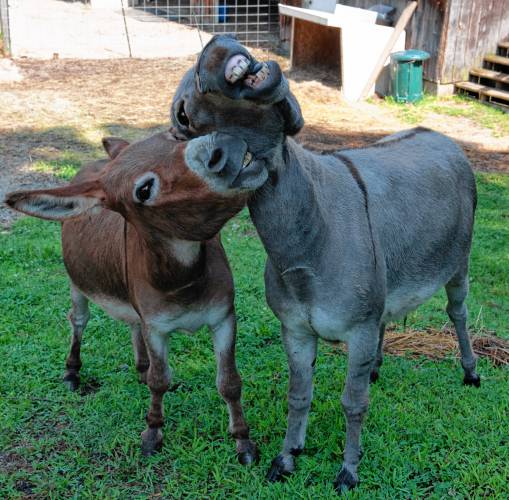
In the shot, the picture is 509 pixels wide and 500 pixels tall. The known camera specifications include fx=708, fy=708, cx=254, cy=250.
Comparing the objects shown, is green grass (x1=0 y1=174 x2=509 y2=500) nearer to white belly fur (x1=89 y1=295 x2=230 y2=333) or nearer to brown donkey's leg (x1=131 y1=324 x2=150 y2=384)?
brown donkey's leg (x1=131 y1=324 x2=150 y2=384)

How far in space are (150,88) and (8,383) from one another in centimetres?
850

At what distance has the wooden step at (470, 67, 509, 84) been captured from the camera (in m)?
10.7

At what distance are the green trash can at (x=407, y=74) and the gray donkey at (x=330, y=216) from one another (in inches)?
290

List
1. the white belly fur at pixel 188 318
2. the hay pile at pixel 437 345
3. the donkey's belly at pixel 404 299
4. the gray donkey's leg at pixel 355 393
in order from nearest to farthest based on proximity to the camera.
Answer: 1. the gray donkey's leg at pixel 355 393
2. the white belly fur at pixel 188 318
3. the donkey's belly at pixel 404 299
4. the hay pile at pixel 437 345

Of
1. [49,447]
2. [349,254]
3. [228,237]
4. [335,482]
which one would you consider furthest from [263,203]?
[228,237]

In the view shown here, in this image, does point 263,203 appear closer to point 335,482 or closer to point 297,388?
point 297,388

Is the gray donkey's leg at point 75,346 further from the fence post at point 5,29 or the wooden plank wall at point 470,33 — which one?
the fence post at point 5,29

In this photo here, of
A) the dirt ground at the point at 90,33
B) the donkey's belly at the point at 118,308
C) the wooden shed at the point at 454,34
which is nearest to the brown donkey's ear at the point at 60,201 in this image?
the donkey's belly at the point at 118,308

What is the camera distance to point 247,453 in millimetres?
3566

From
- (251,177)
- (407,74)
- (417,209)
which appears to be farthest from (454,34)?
(251,177)

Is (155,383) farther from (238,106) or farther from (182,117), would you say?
(238,106)

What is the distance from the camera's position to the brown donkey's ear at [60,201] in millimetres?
2613

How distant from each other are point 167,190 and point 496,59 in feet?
32.6

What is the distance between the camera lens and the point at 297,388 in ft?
11.0
